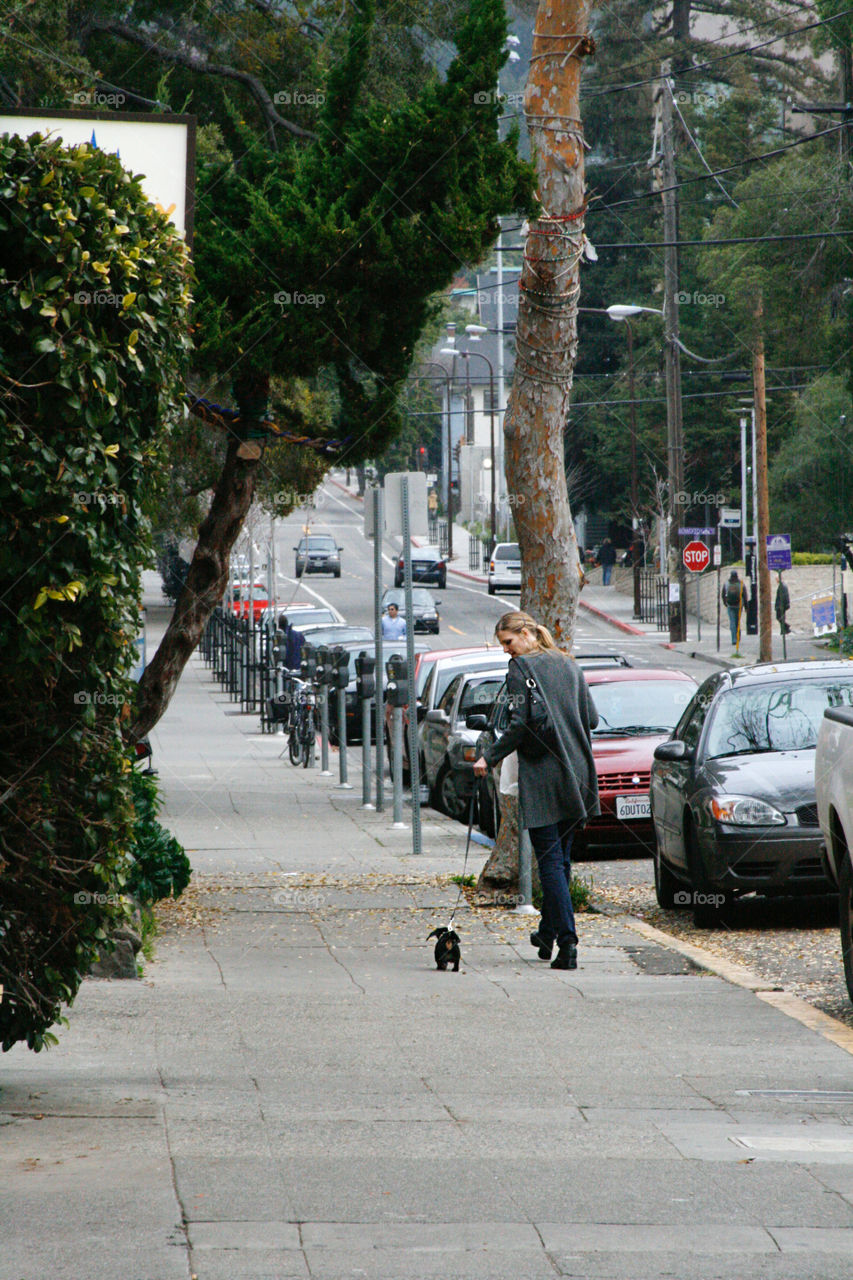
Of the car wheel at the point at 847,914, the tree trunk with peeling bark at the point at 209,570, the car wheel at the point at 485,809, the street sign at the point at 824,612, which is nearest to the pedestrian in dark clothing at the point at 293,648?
the street sign at the point at 824,612

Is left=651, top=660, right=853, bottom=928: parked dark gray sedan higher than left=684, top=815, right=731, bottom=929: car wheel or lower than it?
higher

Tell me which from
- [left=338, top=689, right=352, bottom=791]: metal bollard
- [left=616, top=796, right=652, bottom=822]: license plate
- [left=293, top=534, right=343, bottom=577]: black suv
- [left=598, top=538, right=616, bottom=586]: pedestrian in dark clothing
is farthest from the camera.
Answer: [left=293, top=534, right=343, bottom=577]: black suv

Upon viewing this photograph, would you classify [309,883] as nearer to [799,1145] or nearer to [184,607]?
[184,607]

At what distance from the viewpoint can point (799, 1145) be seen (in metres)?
5.36

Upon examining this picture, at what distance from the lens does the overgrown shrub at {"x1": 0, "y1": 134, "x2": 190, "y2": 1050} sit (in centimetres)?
524

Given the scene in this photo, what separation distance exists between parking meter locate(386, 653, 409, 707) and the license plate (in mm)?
3021

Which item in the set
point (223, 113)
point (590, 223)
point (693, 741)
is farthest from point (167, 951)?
point (590, 223)

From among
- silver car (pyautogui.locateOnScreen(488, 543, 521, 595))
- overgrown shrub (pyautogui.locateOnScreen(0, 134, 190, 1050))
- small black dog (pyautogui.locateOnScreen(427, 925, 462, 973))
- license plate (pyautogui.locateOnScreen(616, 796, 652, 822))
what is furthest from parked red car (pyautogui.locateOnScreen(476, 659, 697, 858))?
silver car (pyautogui.locateOnScreen(488, 543, 521, 595))

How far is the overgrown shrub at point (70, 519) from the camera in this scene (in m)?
5.24

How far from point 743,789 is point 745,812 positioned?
17 cm

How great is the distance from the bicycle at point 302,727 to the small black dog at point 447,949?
1444cm

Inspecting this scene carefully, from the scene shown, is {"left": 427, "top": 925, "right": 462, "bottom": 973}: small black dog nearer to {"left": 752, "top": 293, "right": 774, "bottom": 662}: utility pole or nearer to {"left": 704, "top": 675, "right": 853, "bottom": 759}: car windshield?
{"left": 704, "top": 675, "right": 853, "bottom": 759}: car windshield

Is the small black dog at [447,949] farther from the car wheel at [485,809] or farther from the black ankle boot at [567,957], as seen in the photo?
the car wheel at [485,809]

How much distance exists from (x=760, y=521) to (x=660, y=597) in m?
11.7
